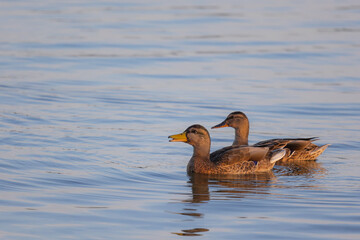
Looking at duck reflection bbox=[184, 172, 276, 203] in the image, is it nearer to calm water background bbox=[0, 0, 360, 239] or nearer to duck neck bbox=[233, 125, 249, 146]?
calm water background bbox=[0, 0, 360, 239]

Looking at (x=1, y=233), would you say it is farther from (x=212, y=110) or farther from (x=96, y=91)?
(x=96, y=91)

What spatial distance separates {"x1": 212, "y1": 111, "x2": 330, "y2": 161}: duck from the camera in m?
13.3

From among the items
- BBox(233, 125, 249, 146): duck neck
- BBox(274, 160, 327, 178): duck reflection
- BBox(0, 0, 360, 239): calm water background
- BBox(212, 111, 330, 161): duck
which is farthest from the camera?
BBox(233, 125, 249, 146): duck neck

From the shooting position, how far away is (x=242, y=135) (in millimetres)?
14273

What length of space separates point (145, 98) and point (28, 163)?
6.56m

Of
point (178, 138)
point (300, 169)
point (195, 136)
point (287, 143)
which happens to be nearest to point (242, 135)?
point (287, 143)

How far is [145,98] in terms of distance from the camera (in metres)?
18.2

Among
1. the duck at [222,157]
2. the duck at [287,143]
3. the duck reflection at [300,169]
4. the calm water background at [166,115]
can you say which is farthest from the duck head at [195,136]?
the duck reflection at [300,169]

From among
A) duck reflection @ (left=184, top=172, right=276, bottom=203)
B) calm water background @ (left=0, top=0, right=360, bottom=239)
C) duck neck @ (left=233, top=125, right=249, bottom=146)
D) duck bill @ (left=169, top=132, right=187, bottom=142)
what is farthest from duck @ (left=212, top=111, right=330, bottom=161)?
duck bill @ (left=169, top=132, right=187, bottom=142)

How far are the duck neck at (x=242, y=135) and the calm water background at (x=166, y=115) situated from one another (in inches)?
32.3

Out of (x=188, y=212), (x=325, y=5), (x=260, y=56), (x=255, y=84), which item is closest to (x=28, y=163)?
(x=188, y=212)

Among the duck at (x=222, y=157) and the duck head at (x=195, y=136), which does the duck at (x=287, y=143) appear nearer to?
the duck at (x=222, y=157)

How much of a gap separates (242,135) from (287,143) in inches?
45.6

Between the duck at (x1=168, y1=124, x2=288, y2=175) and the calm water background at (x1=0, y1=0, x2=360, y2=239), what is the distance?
27 cm
